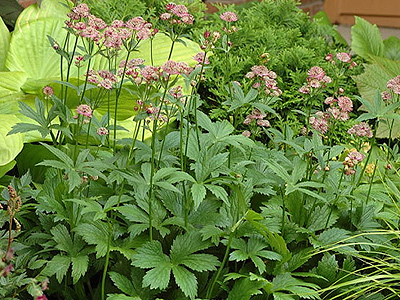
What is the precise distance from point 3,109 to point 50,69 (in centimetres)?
29

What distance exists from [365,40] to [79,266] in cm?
231

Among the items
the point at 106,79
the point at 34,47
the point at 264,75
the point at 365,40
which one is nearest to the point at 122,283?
the point at 106,79

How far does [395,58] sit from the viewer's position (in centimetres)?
345

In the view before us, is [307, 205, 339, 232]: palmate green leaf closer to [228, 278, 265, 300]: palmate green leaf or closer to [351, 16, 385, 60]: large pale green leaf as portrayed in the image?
[228, 278, 265, 300]: palmate green leaf

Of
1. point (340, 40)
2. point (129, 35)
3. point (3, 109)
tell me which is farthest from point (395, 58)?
point (129, 35)

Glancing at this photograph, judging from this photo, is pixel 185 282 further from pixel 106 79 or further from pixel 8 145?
pixel 8 145

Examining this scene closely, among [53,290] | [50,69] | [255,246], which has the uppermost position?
[50,69]

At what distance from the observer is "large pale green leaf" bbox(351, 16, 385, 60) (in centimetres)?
322

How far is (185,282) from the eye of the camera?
1.32 m

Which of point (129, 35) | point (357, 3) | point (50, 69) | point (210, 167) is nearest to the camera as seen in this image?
point (129, 35)

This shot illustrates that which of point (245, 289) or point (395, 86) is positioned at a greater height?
point (395, 86)

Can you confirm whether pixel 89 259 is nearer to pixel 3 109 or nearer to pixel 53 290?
pixel 53 290

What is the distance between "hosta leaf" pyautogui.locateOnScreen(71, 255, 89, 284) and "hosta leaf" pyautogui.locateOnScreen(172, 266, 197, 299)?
0.19 metres

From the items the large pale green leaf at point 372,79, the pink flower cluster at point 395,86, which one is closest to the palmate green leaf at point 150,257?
the pink flower cluster at point 395,86
